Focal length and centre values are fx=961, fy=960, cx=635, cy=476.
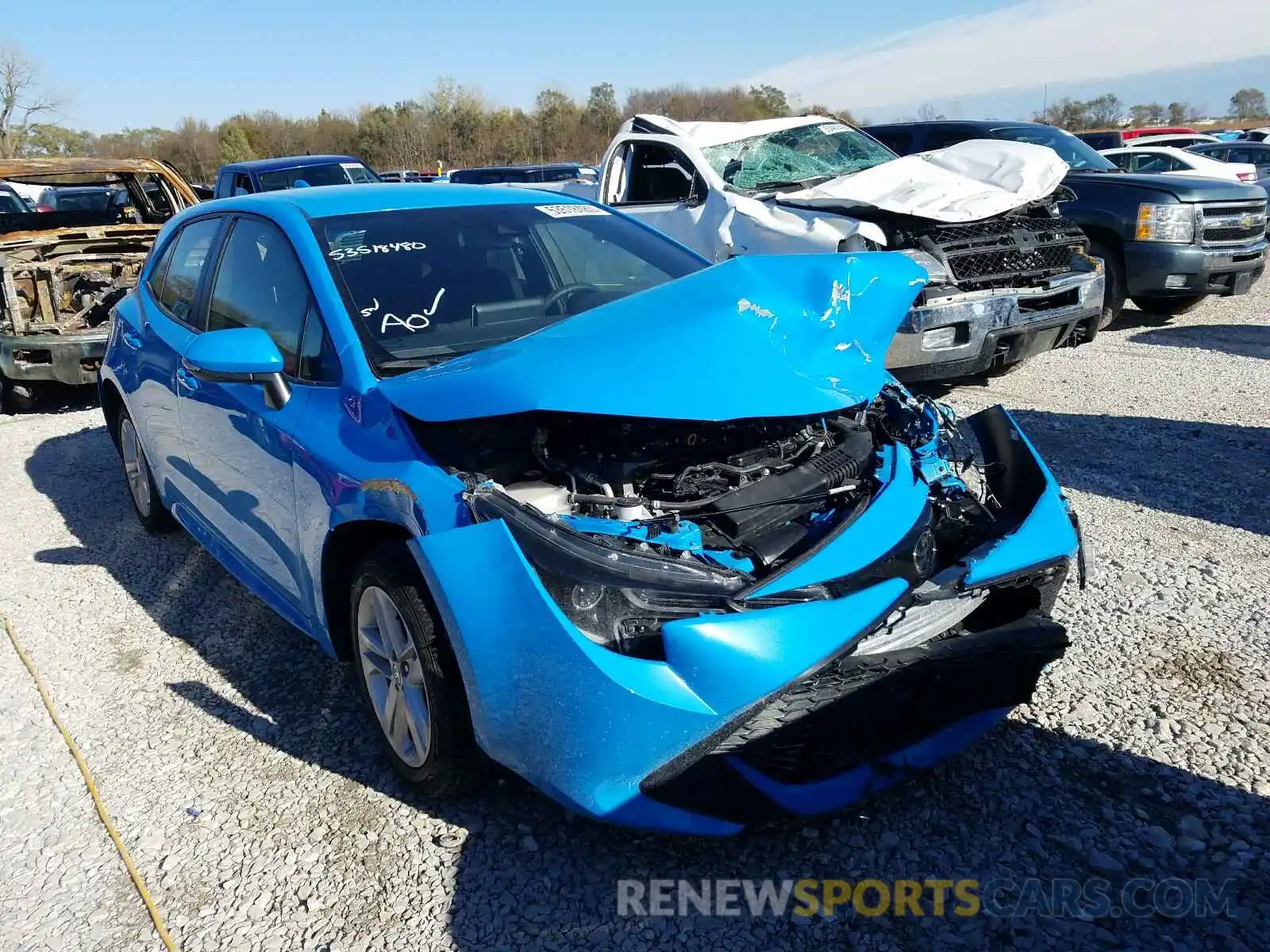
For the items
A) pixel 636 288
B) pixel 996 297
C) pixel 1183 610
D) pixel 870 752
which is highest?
pixel 636 288

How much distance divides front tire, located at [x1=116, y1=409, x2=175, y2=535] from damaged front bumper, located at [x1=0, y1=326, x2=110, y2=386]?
8.71 feet

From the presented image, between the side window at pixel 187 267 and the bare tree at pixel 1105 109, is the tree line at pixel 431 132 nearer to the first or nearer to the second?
the bare tree at pixel 1105 109

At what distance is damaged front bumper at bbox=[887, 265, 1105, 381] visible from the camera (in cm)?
564

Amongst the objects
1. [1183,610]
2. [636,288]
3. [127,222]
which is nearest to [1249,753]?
[1183,610]

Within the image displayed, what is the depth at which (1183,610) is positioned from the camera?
11.6ft

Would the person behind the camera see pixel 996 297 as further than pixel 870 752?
Yes

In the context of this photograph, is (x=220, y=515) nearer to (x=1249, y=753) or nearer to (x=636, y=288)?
(x=636, y=288)

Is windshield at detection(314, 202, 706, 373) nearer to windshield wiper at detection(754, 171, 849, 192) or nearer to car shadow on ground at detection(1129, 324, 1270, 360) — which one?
windshield wiper at detection(754, 171, 849, 192)

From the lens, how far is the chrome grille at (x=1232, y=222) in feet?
26.9

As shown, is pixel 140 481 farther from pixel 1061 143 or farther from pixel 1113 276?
pixel 1061 143

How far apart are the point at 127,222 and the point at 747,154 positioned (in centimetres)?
595

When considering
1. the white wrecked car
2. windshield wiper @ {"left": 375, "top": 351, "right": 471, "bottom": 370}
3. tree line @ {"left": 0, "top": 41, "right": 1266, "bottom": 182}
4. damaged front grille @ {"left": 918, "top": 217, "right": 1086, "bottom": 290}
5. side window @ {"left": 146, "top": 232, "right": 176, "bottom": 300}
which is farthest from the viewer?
tree line @ {"left": 0, "top": 41, "right": 1266, "bottom": 182}

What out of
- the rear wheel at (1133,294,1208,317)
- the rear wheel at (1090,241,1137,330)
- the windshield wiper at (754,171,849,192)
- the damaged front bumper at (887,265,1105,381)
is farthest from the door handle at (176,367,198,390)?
the rear wheel at (1133,294,1208,317)

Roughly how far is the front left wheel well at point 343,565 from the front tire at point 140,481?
217cm
